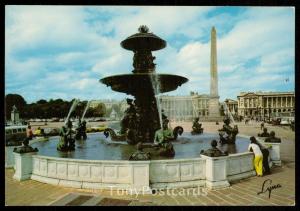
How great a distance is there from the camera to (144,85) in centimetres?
1281

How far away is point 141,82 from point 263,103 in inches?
3817

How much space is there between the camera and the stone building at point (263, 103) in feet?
285

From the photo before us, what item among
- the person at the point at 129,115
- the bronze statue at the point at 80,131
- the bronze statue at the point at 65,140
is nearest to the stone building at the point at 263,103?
the bronze statue at the point at 80,131

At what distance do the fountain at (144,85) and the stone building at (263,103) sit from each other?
244 feet

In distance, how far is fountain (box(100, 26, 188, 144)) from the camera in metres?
12.7

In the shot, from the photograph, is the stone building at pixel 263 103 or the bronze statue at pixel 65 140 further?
the stone building at pixel 263 103

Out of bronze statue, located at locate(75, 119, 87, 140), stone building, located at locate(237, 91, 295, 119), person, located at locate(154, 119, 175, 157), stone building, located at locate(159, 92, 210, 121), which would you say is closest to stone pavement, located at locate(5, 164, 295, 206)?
person, located at locate(154, 119, 175, 157)

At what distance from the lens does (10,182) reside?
912 cm

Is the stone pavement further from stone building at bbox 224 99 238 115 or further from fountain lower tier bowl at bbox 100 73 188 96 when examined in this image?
stone building at bbox 224 99 238 115

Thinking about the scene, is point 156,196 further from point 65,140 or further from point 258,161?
point 65,140

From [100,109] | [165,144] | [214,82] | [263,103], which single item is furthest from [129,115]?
[263,103]

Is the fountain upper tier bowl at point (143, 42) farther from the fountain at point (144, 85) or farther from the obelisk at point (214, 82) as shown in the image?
the obelisk at point (214, 82)

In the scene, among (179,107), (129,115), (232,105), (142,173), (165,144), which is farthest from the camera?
(232,105)

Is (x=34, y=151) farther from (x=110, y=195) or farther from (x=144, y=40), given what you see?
(x=144, y=40)
